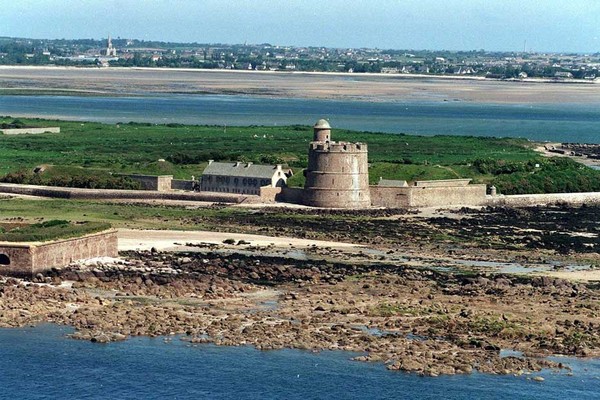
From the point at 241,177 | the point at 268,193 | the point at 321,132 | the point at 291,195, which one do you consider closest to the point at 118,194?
the point at 241,177

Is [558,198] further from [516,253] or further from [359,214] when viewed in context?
[516,253]

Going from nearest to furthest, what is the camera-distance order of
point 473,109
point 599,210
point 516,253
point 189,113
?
point 516,253 → point 599,210 → point 189,113 → point 473,109

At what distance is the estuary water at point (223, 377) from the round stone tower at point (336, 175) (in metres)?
34.6

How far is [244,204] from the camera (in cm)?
7888

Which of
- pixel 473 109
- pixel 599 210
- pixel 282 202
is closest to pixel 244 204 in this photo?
pixel 282 202

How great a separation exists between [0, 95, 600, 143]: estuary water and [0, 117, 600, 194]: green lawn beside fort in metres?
15.7

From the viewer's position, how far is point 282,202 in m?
79.9

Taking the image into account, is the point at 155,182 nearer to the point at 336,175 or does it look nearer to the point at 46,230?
the point at 336,175

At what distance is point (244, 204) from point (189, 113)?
291 ft

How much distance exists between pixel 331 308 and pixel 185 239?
647 inches

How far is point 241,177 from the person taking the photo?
8194cm

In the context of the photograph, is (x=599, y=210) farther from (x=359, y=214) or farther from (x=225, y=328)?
(x=225, y=328)

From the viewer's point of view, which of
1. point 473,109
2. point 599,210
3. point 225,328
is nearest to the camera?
point 225,328

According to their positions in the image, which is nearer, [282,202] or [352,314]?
[352,314]
